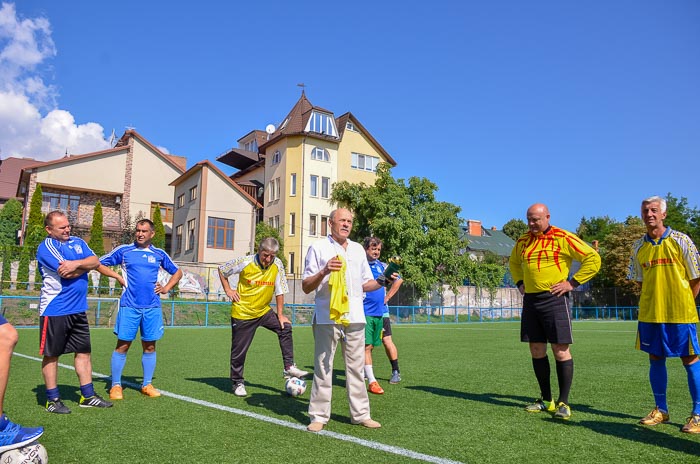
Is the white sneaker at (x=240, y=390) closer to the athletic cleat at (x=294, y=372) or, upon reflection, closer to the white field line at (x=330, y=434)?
the white field line at (x=330, y=434)

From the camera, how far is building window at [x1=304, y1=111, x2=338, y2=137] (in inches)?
1702

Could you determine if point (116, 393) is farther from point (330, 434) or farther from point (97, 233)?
point (97, 233)

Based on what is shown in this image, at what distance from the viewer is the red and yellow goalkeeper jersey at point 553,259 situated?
5.43m

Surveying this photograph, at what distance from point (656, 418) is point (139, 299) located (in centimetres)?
585

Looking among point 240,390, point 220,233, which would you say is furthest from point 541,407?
point 220,233

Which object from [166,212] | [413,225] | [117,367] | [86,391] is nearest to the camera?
[86,391]

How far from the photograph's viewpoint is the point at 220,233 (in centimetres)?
4103

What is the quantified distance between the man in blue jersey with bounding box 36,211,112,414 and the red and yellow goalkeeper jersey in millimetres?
4766

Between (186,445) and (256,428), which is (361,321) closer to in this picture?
(256,428)

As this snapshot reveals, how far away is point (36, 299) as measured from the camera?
20391mm

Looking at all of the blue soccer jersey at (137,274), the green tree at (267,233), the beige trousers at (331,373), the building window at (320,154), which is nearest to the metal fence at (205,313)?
the blue soccer jersey at (137,274)

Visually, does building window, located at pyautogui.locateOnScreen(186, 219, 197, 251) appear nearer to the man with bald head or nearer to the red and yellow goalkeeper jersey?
the man with bald head

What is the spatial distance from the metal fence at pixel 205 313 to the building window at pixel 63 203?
1875 centimetres

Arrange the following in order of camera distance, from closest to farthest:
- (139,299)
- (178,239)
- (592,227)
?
(139,299)
(178,239)
(592,227)
